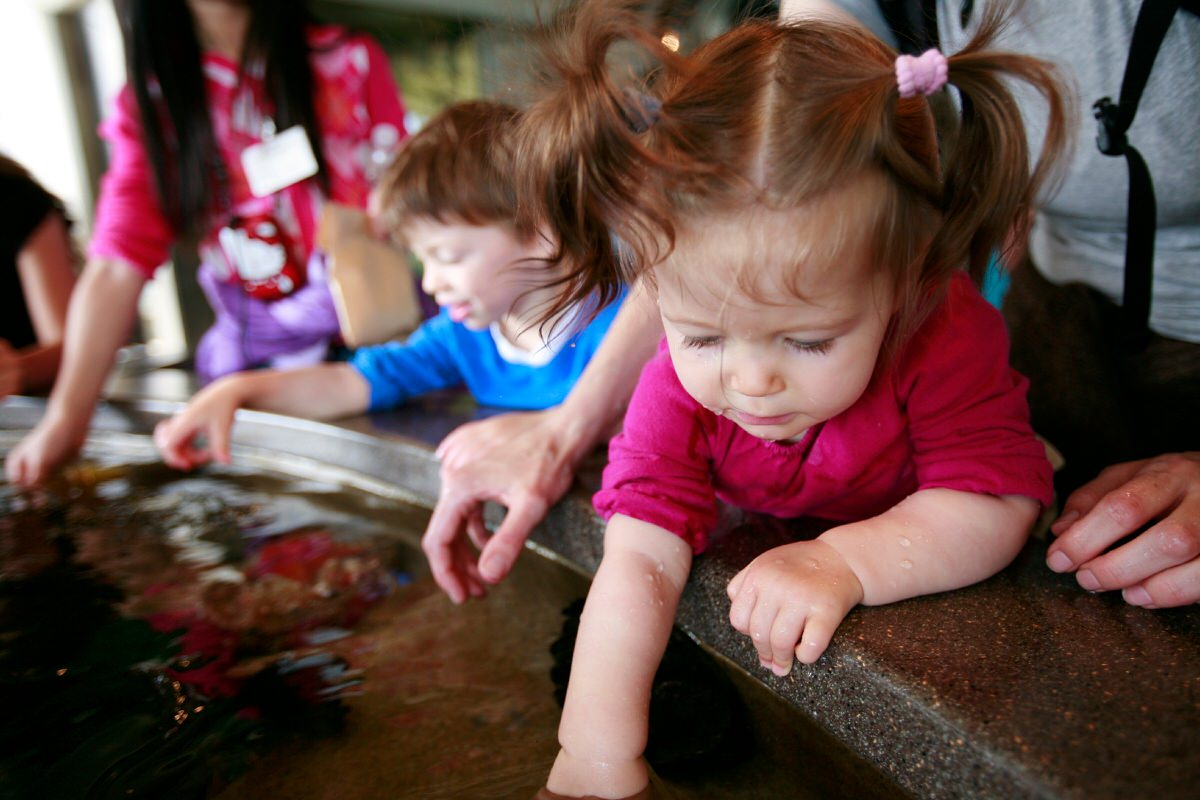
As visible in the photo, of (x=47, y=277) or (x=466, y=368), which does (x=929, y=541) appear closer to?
(x=466, y=368)

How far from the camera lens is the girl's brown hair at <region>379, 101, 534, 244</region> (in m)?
1.52

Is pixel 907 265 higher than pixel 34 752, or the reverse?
pixel 907 265

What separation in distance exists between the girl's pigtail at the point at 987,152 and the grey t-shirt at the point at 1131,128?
32 cm

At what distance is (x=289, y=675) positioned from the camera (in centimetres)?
107

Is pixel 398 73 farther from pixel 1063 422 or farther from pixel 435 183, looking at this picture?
pixel 1063 422

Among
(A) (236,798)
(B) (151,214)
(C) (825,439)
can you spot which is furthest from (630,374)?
(B) (151,214)

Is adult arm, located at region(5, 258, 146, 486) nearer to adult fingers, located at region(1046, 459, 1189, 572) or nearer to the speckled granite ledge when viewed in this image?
the speckled granite ledge

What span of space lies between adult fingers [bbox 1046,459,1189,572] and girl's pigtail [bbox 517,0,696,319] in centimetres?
58

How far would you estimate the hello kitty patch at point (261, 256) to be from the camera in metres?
2.34

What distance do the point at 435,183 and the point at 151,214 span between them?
112 centimetres

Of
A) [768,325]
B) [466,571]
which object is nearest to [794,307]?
[768,325]

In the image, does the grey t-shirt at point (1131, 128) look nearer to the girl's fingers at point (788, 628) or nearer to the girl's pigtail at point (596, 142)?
the girl's pigtail at point (596, 142)

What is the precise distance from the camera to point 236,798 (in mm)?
874

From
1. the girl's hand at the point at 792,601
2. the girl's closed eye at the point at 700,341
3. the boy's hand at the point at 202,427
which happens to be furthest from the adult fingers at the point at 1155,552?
the boy's hand at the point at 202,427
